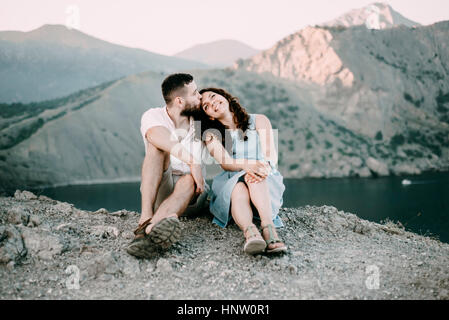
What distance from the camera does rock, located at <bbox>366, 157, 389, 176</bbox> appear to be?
143 ft

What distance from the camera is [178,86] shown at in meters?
3.89

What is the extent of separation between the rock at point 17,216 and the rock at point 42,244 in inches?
16.3

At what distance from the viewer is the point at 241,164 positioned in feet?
12.1

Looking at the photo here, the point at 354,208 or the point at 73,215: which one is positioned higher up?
the point at 73,215

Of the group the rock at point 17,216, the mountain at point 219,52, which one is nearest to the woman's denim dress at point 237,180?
the rock at point 17,216

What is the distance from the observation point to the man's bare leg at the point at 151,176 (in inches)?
140

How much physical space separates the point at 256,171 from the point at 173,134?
0.93 m

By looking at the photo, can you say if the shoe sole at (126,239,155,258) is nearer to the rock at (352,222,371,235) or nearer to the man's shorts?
the man's shorts

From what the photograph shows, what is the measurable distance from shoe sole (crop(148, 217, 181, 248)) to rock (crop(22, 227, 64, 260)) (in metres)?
0.96

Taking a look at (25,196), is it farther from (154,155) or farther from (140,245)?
(140,245)

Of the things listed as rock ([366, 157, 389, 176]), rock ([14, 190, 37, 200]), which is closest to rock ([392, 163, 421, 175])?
rock ([366, 157, 389, 176])

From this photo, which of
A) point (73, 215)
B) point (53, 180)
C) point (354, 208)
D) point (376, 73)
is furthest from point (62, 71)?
point (73, 215)

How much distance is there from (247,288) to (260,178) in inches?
40.6
